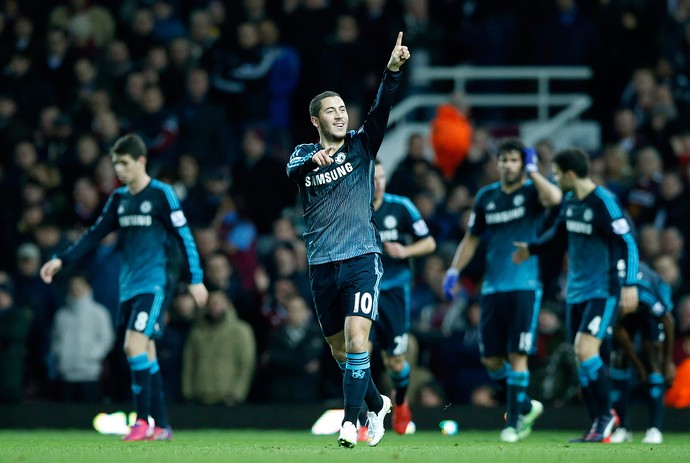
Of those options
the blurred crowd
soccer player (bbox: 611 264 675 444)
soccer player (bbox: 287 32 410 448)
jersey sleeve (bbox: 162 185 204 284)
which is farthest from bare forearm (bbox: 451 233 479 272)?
soccer player (bbox: 287 32 410 448)

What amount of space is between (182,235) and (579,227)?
3572 mm

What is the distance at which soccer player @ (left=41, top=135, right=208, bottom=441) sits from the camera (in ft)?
38.5

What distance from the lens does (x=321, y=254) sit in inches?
391

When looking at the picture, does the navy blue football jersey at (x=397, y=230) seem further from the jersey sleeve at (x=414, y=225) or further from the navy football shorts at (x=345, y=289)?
the navy football shorts at (x=345, y=289)

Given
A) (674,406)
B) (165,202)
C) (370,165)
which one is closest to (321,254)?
(370,165)

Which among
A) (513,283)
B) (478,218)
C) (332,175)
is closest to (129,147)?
(332,175)

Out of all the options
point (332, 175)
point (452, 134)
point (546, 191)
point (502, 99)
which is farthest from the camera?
point (502, 99)

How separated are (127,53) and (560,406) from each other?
8953mm

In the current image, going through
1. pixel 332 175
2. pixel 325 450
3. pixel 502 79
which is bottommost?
pixel 325 450

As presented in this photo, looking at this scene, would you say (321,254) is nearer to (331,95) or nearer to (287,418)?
(331,95)

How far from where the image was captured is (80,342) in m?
15.6

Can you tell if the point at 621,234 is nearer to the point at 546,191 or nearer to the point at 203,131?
the point at 546,191

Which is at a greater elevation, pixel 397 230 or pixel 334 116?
pixel 334 116

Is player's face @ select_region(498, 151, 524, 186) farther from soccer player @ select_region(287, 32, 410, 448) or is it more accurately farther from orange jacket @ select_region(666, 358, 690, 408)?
orange jacket @ select_region(666, 358, 690, 408)
